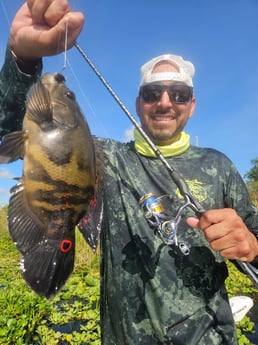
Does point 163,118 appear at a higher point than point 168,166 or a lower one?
higher

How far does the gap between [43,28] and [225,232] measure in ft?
5.62

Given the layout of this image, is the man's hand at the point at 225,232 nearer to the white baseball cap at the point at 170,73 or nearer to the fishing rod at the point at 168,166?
the fishing rod at the point at 168,166

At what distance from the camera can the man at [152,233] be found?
2328mm

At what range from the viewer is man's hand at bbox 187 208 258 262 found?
2.24m

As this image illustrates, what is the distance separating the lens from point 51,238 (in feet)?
6.77

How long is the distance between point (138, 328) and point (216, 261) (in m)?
0.74

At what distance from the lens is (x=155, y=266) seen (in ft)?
8.63

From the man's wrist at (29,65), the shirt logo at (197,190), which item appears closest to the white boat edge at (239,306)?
the shirt logo at (197,190)

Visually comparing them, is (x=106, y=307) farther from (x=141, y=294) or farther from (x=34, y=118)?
(x=34, y=118)

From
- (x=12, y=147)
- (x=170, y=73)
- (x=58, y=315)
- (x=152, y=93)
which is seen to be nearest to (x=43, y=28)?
(x=12, y=147)

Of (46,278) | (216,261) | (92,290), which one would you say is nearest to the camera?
(46,278)

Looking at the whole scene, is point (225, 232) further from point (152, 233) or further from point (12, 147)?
point (12, 147)

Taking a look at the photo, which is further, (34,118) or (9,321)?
(9,321)

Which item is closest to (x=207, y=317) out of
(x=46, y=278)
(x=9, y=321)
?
(x=46, y=278)
